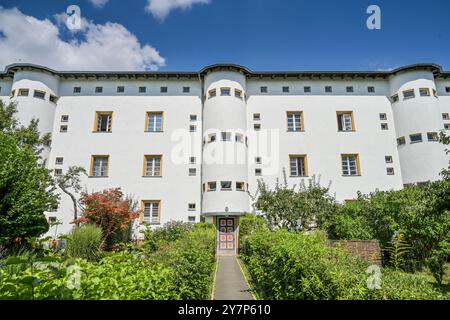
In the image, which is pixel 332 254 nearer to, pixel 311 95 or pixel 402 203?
pixel 402 203

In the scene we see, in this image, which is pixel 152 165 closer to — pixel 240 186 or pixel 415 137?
pixel 240 186

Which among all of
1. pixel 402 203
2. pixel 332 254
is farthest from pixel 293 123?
pixel 332 254

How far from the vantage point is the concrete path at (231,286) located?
7.06m

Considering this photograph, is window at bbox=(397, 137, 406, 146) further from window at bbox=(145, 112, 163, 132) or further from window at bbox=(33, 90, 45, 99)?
window at bbox=(33, 90, 45, 99)

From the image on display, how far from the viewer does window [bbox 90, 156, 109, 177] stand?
19.1 metres

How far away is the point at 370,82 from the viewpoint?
20859 mm

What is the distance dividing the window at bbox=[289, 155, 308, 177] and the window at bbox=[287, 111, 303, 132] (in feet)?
7.30

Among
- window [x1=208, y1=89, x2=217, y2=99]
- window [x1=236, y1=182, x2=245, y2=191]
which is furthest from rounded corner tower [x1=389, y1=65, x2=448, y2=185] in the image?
window [x1=208, y1=89, x2=217, y2=99]

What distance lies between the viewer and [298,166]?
64.0ft

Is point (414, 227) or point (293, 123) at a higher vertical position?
point (293, 123)

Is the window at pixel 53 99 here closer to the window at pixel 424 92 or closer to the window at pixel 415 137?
the window at pixel 415 137

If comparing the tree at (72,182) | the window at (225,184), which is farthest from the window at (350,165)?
the tree at (72,182)

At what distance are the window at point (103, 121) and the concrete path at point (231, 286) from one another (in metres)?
14.3

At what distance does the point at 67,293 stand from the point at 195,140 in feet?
57.4
